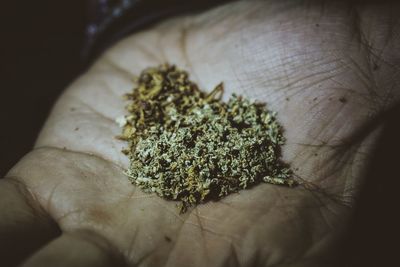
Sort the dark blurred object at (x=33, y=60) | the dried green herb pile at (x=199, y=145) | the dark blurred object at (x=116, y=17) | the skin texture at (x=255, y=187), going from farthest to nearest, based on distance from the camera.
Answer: the dark blurred object at (x=116, y=17) < the dark blurred object at (x=33, y=60) < the dried green herb pile at (x=199, y=145) < the skin texture at (x=255, y=187)

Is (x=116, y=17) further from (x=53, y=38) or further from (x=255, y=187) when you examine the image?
(x=255, y=187)

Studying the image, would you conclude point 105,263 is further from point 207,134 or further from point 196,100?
point 196,100

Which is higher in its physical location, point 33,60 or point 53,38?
point 53,38

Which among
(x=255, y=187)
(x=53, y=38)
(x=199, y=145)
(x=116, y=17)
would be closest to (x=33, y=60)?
(x=53, y=38)

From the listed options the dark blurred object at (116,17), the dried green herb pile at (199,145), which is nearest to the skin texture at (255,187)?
the dried green herb pile at (199,145)

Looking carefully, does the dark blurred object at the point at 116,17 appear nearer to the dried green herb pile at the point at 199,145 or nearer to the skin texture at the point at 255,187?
the skin texture at the point at 255,187

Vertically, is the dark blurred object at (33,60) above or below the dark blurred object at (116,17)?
below

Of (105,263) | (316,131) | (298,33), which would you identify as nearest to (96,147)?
(105,263)
